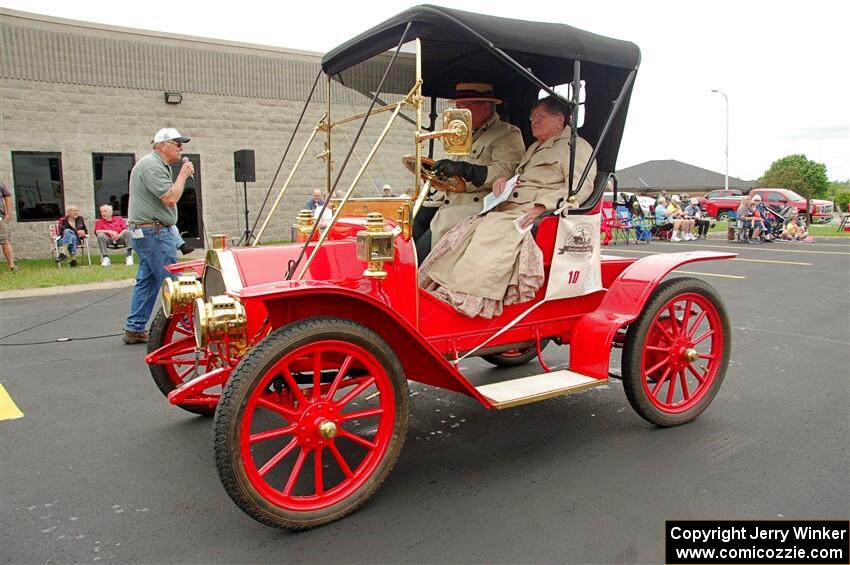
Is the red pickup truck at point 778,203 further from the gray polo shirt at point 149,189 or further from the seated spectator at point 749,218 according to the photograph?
the gray polo shirt at point 149,189

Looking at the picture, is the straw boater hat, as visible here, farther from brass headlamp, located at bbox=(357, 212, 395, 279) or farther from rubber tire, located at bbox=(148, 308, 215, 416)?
rubber tire, located at bbox=(148, 308, 215, 416)

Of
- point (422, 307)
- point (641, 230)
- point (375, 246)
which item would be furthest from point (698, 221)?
point (375, 246)

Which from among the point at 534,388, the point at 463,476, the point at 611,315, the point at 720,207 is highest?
the point at 720,207

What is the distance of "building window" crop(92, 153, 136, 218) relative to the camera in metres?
13.2

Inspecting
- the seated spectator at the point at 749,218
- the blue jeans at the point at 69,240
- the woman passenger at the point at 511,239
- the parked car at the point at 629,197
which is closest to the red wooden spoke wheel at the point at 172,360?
the woman passenger at the point at 511,239

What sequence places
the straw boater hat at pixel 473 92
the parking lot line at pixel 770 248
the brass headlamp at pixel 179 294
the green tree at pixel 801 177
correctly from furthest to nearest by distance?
the green tree at pixel 801 177 → the parking lot line at pixel 770 248 → the straw boater hat at pixel 473 92 → the brass headlamp at pixel 179 294

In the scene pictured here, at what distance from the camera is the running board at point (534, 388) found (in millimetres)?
2990

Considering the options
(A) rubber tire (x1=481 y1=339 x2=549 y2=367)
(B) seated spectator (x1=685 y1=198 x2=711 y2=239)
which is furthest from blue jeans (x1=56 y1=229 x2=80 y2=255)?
(B) seated spectator (x1=685 y1=198 x2=711 y2=239)

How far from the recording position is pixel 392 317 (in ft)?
8.73

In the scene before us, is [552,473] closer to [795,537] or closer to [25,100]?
[795,537]

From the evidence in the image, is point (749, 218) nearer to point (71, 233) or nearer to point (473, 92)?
point (473, 92)

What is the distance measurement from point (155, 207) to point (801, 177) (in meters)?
58.4

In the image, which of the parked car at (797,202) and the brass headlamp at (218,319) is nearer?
the brass headlamp at (218,319)

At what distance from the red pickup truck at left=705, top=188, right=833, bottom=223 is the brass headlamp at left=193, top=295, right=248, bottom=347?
27812 millimetres
